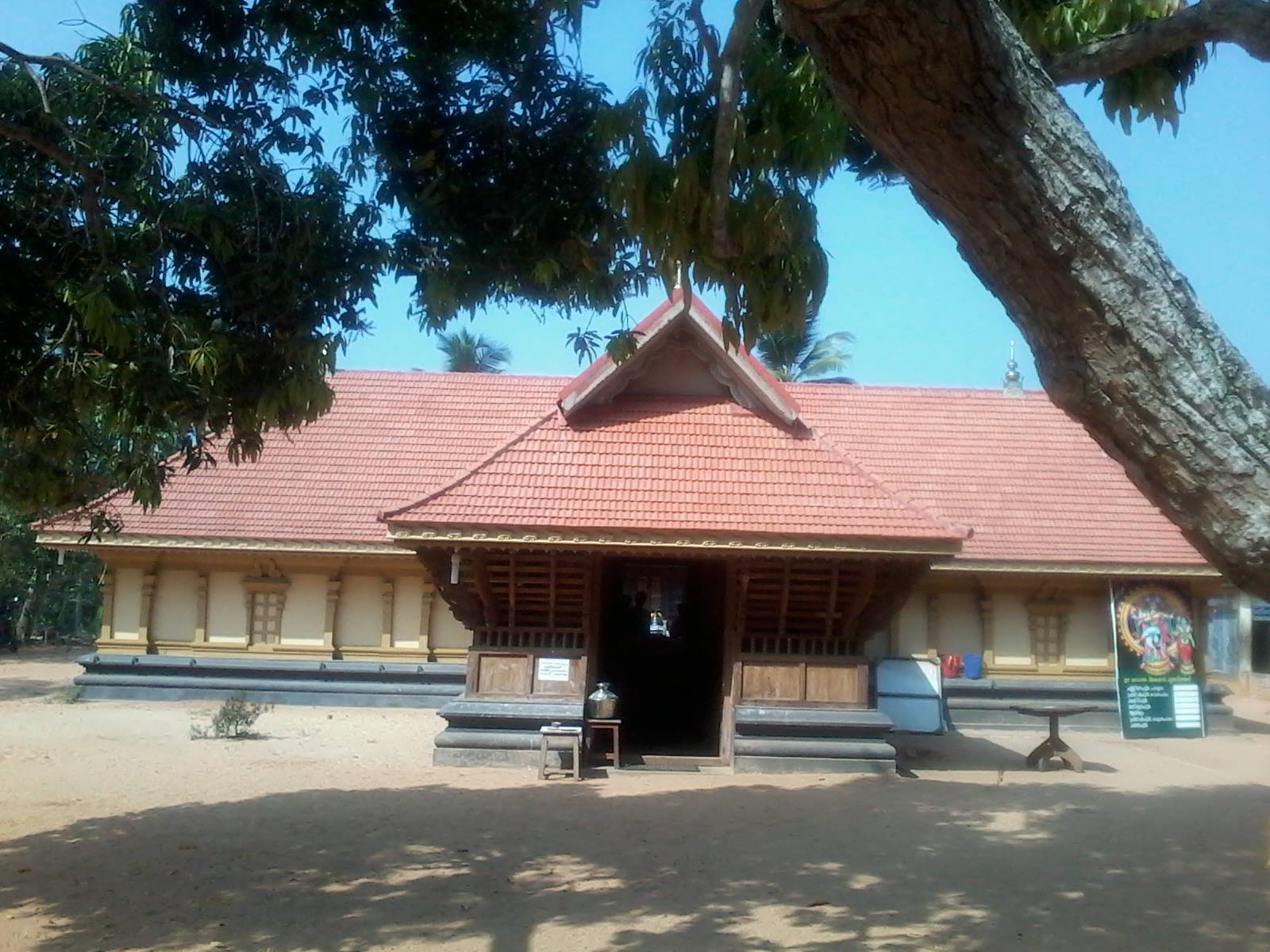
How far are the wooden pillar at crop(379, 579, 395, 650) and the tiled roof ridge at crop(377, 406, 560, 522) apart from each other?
5096mm

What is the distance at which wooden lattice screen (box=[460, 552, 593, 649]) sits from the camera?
11.8 metres

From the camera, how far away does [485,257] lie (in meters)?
7.60

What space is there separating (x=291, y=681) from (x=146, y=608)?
2.45 metres

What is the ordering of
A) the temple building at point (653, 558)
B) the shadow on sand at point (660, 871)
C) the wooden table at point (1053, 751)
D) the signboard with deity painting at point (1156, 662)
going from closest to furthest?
1. the shadow on sand at point (660, 871)
2. the temple building at point (653, 558)
3. the wooden table at point (1053, 751)
4. the signboard with deity painting at point (1156, 662)

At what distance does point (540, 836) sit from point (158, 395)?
455 cm

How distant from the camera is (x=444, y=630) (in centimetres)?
1748

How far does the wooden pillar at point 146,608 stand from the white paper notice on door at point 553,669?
8.28m

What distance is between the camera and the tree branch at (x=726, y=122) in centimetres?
469

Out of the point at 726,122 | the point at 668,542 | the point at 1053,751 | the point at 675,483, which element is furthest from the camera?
the point at 1053,751

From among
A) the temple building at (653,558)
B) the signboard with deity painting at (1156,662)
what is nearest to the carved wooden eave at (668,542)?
the temple building at (653,558)

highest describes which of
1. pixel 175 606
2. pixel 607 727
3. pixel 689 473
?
pixel 689 473

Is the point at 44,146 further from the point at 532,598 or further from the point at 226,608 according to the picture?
the point at 226,608

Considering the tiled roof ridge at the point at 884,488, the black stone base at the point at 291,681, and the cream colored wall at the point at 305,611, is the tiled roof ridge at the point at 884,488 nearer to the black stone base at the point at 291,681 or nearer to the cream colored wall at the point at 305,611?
the black stone base at the point at 291,681

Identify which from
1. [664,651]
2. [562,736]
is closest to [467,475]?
[562,736]
